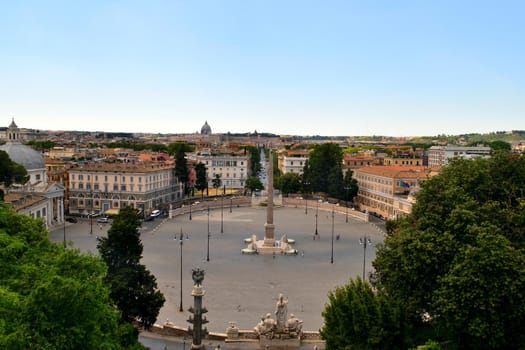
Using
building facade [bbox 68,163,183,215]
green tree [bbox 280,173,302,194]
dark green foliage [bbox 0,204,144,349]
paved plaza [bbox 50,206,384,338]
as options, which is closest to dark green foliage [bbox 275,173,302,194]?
green tree [bbox 280,173,302,194]

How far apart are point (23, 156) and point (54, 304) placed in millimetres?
60570

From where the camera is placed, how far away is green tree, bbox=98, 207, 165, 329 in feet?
85.5

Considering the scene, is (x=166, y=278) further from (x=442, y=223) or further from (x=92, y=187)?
(x=92, y=187)

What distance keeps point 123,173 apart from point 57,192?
13312mm

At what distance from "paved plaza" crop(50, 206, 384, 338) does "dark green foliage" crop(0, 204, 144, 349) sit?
1291cm

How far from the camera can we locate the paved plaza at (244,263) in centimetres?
3422

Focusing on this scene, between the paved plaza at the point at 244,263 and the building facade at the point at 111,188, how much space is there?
8.15m

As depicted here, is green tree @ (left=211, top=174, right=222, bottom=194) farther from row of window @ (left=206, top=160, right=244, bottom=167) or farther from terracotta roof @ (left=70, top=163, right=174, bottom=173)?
terracotta roof @ (left=70, top=163, right=174, bottom=173)

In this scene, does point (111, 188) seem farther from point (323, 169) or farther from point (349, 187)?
point (349, 187)

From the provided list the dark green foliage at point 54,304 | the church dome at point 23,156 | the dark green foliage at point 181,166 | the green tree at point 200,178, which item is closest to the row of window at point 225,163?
the green tree at point 200,178

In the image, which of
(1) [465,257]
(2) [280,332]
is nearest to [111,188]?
(2) [280,332]

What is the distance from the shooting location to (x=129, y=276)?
26.6m

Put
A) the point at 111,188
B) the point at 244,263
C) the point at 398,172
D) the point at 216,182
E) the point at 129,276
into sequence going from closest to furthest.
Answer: the point at 129,276
the point at 244,263
the point at 398,172
the point at 111,188
the point at 216,182

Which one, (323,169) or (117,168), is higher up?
(117,168)
